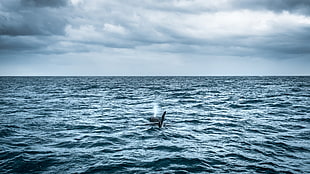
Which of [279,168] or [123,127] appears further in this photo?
[123,127]

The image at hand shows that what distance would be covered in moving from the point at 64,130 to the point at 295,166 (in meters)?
14.3

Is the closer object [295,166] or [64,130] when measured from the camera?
[295,166]

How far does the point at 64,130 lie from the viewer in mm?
15836

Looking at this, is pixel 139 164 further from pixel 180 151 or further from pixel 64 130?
pixel 64 130

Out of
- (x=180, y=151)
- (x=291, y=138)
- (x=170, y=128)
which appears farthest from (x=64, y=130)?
(x=291, y=138)

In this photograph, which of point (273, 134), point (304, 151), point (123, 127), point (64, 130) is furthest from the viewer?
point (123, 127)

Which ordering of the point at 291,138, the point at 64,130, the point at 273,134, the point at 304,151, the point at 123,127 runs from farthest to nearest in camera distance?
the point at 123,127 → the point at 64,130 → the point at 273,134 → the point at 291,138 → the point at 304,151

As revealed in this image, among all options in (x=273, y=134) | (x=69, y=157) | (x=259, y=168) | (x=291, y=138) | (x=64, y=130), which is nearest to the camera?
(x=259, y=168)

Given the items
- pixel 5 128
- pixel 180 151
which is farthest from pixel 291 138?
pixel 5 128

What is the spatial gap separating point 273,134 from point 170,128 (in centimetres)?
715

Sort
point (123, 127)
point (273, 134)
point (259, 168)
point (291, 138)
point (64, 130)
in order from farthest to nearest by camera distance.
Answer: point (123, 127) < point (64, 130) < point (273, 134) < point (291, 138) < point (259, 168)

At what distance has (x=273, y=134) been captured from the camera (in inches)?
581

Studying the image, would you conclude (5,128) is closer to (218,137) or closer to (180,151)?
(180,151)

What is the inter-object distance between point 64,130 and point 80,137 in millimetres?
2572
